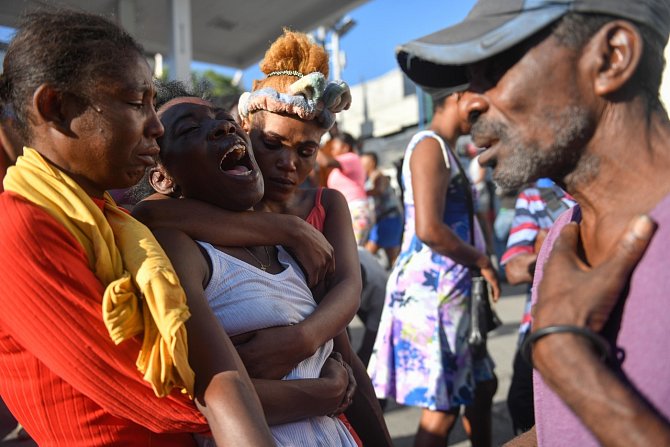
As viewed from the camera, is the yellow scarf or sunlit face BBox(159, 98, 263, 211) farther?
sunlit face BBox(159, 98, 263, 211)

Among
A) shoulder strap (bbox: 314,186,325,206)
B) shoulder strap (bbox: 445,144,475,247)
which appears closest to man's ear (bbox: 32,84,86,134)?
shoulder strap (bbox: 314,186,325,206)

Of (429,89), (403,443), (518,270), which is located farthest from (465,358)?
(429,89)

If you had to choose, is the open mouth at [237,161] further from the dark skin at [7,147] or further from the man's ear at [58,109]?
the dark skin at [7,147]

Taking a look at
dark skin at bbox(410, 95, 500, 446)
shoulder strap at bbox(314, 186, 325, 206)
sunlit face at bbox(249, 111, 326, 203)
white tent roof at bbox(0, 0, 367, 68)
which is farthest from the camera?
white tent roof at bbox(0, 0, 367, 68)

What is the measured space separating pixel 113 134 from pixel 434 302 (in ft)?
7.03

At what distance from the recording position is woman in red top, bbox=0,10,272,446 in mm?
1148

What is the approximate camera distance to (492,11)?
1.14 m

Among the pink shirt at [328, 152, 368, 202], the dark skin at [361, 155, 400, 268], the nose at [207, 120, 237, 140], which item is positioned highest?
the nose at [207, 120, 237, 140]

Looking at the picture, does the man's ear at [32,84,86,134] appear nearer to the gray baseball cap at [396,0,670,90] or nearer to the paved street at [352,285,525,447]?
the gray baseball cap at [396,0,670,90]

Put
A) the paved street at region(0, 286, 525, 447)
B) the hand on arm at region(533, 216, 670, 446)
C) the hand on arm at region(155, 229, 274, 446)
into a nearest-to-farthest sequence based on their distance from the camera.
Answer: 1. the hand on arm at region(533, 216, 670, 446)
2. the hand on arm at region(155, 229, 274, 446)
3. the paved street at region(0, 286, 525, 447)

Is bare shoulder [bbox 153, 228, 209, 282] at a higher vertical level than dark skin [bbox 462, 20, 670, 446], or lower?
lower

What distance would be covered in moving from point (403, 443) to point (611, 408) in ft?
10.5

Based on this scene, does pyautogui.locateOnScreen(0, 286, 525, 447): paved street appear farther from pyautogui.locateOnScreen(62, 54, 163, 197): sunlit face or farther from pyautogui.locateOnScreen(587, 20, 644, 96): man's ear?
pyautogui.locateOnScreen(587, 20, 644, 96): man's ear

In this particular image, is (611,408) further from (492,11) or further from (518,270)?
(518,270)
